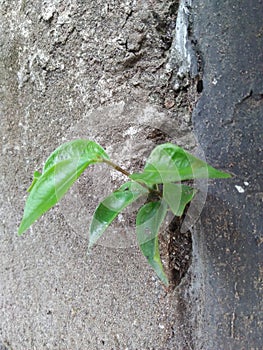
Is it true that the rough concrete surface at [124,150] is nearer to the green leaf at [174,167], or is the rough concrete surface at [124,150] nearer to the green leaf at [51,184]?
the green leaf at [174,167]

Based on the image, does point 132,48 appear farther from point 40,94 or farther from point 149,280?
point 149,280

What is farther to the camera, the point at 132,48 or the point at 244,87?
the point at 132,48

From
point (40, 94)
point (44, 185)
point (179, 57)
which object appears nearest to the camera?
point (44, 185)

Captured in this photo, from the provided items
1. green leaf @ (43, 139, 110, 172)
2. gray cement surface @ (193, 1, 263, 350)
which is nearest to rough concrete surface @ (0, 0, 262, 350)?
gray cement surface @ (193, 1, 263, 350)

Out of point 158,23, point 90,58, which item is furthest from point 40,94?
point 158,23

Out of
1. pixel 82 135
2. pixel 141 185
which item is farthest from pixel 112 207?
pixel 82 135

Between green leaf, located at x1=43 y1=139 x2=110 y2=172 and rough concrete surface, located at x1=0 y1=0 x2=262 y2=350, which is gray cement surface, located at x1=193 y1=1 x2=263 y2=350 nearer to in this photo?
rough concrete surface, located at x1=0 y1=0 x2=262 y2=350
